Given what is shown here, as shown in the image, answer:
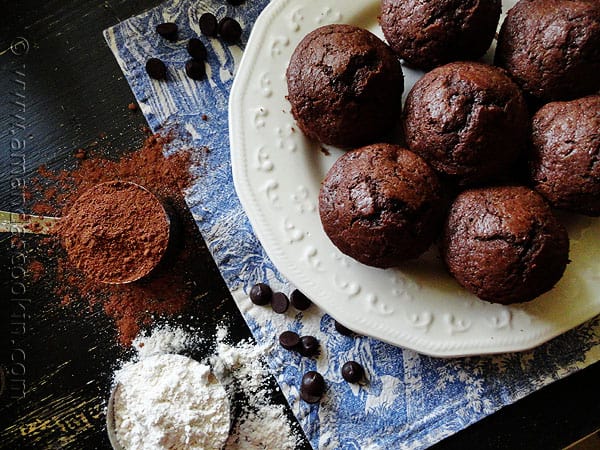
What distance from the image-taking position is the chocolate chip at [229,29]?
95.4 inches

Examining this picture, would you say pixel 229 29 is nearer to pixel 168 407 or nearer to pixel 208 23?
pixel 208 23

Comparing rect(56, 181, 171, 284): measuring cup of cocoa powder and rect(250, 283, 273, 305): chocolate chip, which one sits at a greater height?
rect(56, 181, 171, 284): measuring cup of cocoa powder

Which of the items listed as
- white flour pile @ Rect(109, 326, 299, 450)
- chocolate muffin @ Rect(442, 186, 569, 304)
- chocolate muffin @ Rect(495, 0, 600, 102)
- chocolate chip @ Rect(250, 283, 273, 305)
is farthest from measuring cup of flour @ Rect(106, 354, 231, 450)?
chocolate muffin @ Rect(495, 0, 600, 102)

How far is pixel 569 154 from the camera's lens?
189 centimetres

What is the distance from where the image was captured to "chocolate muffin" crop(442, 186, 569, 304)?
1.82 m

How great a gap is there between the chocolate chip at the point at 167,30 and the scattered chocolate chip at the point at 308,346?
1420 mm

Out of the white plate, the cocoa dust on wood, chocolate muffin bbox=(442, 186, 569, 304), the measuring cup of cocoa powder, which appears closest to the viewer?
chocolate muffin bbox=(442, 186, 569, 304)

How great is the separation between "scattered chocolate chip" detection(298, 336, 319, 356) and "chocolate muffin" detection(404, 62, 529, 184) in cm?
86

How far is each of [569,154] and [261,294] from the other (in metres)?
1.24

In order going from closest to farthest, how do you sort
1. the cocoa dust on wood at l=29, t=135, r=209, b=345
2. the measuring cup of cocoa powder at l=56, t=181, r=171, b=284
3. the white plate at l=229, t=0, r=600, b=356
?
the white plate at l=229, t=0, r=600, b=356 < the measuring cup of cocoa powder at l=56, t=181, r=171, b=284 < the cocoa dust on wood at l=29, t=135, r=209, b=345

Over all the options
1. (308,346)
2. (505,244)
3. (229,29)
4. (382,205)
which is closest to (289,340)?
(308,346)

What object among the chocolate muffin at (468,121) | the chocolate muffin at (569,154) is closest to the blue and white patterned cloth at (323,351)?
the chocolate muffin at (569,154)

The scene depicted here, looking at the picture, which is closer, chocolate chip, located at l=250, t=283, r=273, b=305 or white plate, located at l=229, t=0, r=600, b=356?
white plate, located at l=229, t=0, r=600, b=356

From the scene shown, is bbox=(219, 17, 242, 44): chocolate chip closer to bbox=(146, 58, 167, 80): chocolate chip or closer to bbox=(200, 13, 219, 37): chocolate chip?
bbox=(200, 13, 219, 37): chocolate chip
